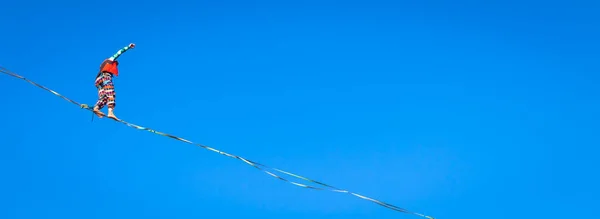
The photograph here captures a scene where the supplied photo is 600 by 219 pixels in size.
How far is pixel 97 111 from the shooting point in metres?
16.0

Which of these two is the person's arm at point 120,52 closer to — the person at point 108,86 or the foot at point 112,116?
the person at point 108,86

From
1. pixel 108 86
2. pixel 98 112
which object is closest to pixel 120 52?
pixel 108 86

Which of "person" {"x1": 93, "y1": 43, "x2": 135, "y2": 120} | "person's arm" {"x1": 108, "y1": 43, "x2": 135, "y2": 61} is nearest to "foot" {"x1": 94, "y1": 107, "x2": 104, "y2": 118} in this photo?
"person" {"x1": 93, "y1": 43, "x2": 135, "y2": 120}

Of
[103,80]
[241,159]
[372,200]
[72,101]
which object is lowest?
[372,200]

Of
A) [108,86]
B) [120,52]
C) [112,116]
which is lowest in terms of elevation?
[112,116]

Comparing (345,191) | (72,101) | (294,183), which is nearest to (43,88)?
(72,101)

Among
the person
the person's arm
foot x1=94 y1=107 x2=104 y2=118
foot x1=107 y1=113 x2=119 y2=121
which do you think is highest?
the person's arm

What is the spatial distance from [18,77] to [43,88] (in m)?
1.21

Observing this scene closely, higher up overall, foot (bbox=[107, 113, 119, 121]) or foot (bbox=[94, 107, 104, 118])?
foot (bbox=[94, 107, 104, 118])

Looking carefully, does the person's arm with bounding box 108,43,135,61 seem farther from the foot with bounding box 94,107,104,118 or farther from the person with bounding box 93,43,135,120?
the foot with bounding box 94,107,104,118

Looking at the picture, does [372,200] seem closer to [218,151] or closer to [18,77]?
[218,151]

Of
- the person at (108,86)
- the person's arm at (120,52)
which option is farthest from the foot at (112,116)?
the person's arm at (120,52)

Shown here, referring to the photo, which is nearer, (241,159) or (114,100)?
(241,159)

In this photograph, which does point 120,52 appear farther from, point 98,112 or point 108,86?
point 98,112
